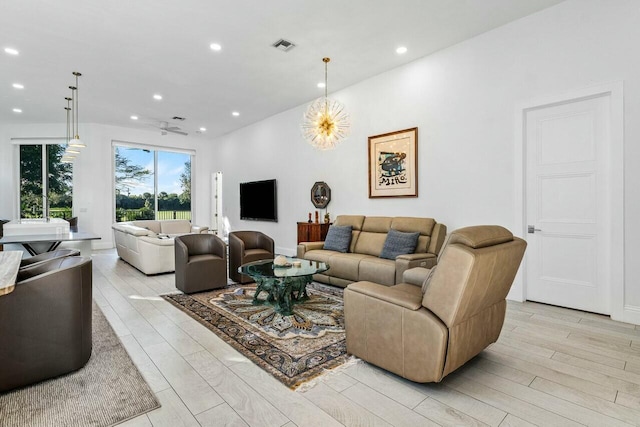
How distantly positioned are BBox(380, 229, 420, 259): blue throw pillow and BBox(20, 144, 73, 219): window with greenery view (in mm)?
8455

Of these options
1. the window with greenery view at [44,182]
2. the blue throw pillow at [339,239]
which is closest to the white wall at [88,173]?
the window with greenery view at [44,182]

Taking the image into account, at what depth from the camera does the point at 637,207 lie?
309 cm

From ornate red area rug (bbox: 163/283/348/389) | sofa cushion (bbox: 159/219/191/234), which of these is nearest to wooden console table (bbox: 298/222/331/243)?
ornate red area rug (bbox: 163/283/348/389)

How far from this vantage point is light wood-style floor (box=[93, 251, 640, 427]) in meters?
1.75

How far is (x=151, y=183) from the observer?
9633 millimetres

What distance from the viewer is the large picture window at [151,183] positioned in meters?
9.11

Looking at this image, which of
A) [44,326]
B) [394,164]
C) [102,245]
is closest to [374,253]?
[394,164]

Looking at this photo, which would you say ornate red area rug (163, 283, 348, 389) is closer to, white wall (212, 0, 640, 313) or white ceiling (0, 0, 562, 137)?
white wall (212, 0, 640, 313)

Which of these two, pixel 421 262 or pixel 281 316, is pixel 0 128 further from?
pixel 421 262

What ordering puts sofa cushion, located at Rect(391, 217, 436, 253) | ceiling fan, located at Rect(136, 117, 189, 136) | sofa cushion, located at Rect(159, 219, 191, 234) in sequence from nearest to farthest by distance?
sofa cushion, located at Rect(391, 217, 436, 253), sofa cushion, located at Rect(159, 219, 191, 234), ceiling fan, located at Rect(136, 117, 189, 136)

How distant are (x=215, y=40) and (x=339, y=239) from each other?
3214 mm

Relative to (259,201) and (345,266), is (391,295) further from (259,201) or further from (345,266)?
(259,201)

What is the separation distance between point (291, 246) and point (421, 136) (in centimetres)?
375

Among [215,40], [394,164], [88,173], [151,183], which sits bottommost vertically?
[394,164]
